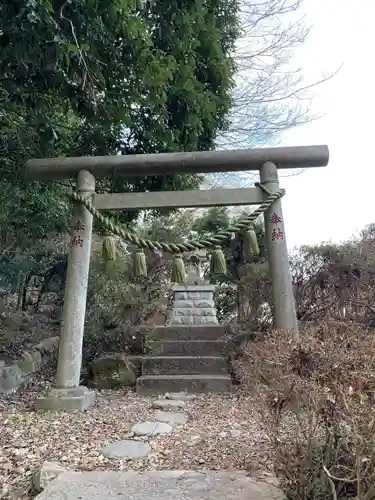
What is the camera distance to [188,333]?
6.35m

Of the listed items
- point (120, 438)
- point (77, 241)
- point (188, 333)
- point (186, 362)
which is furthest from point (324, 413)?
point (188, 333)

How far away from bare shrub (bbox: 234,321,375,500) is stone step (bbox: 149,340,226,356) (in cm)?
365

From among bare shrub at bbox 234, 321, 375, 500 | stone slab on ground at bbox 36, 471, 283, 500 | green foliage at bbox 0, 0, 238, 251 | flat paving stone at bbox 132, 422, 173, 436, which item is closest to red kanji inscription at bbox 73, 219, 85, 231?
green foliage at bbox 0, 0, 238, 251

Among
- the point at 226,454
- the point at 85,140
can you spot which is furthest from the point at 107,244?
the point at 226,454

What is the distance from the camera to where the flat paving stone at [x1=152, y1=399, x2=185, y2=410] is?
4128mm

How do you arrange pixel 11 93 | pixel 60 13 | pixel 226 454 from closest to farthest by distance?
1. pixel 226 454
2. pixel 60 13
3. pixel 11 93

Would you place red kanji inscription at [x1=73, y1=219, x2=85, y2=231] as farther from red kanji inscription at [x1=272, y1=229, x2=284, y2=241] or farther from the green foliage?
red kanji inscription at [x1=272, y1=229, x2=284, y2=241]

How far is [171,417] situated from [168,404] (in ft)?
1.44

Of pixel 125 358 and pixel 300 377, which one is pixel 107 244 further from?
pixel 300 377

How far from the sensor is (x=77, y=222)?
4621 millimetres

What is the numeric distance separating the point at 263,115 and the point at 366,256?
3026 mm

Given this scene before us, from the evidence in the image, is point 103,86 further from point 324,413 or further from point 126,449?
point 324,413

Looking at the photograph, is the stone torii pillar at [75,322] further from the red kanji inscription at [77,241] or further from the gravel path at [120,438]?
the gravel path at [120,438]

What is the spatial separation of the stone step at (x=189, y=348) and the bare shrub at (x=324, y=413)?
3.65 meters
